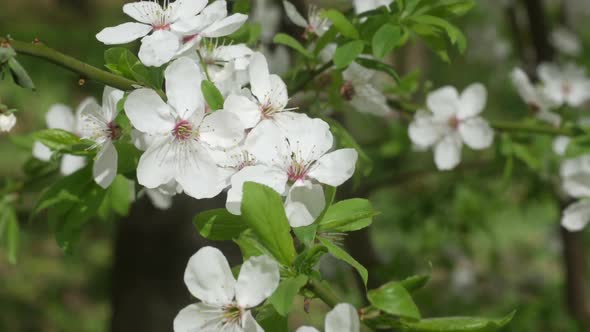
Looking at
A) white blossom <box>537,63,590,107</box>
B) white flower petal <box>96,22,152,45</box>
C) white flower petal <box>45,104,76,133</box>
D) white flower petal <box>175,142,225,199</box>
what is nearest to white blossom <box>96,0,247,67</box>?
white flower petal <box>96,22,152,45</box>

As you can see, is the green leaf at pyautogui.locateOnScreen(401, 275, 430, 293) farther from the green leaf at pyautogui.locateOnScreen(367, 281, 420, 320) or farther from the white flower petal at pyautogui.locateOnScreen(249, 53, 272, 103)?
the white flower petal at pyautogui.locateOnScreen(249, 53, 272, 103)

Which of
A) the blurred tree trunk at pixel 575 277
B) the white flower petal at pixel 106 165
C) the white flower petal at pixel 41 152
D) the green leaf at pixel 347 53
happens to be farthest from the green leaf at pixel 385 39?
the blurred tree trunk at pixel 575 277

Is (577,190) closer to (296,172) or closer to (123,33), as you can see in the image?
(296,172)

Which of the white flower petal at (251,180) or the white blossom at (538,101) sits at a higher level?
the white flower petal at (251,180)

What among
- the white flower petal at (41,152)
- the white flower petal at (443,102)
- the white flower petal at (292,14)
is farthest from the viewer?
the white flower petal at (443,102)

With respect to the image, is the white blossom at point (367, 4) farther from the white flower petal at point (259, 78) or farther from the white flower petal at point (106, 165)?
the white flower petal at point (106, 165)

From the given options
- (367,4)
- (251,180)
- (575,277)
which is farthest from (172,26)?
(575,277)

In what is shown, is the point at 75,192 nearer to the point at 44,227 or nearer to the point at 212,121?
the point at 212,121
